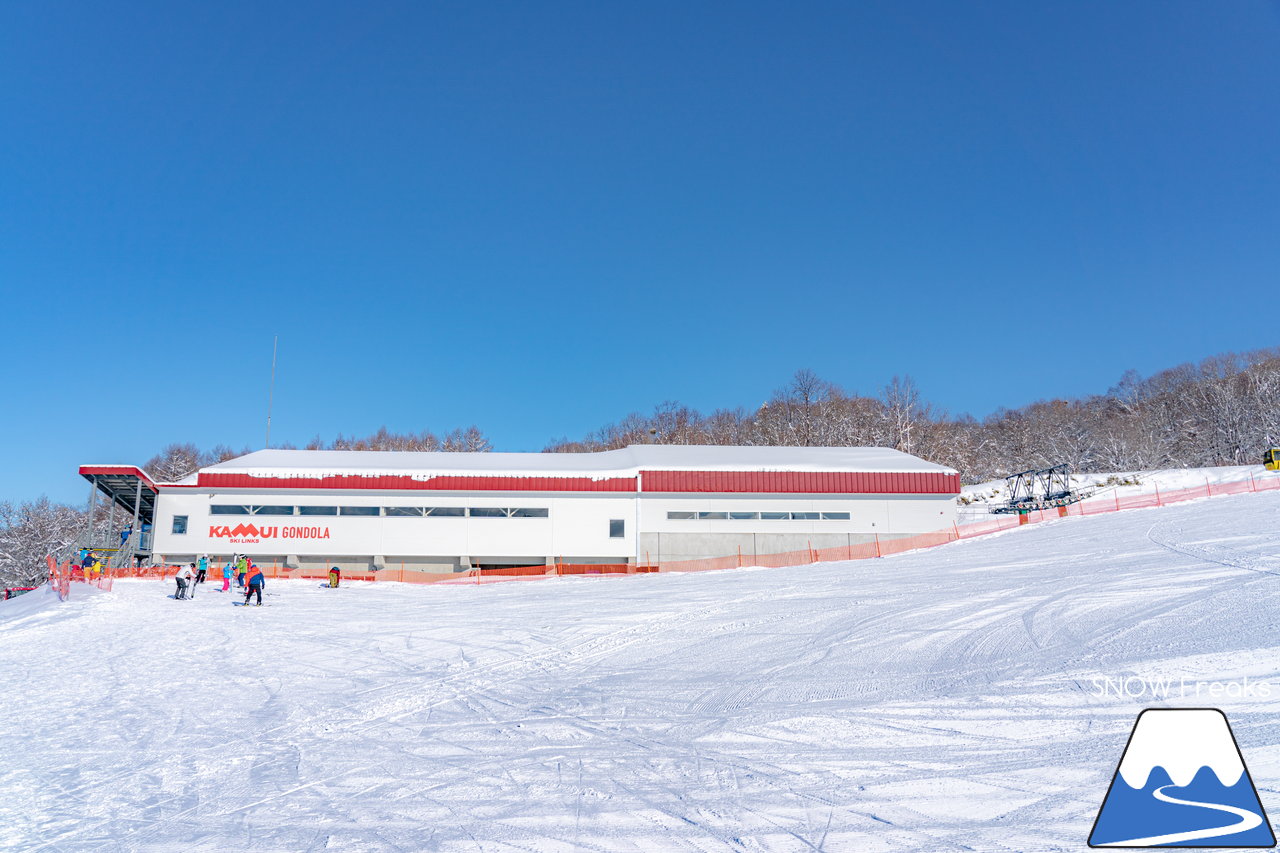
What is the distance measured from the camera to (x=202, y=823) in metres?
6.19

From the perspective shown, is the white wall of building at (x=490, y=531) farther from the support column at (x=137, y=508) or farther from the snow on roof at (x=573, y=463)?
the snow on roof at (x=573, y=463)

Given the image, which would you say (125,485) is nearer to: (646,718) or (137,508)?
(137,508)

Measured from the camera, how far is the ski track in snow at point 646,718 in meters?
5.79

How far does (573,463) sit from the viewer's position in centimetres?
3831

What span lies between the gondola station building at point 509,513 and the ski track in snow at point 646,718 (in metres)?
16.0

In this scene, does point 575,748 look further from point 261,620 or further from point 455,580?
point 455,580

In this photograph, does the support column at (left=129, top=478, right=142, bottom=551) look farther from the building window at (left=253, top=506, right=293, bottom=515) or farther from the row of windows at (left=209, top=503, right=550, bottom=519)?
the building window at (left=253, top=506, right=293, bottom=515)
